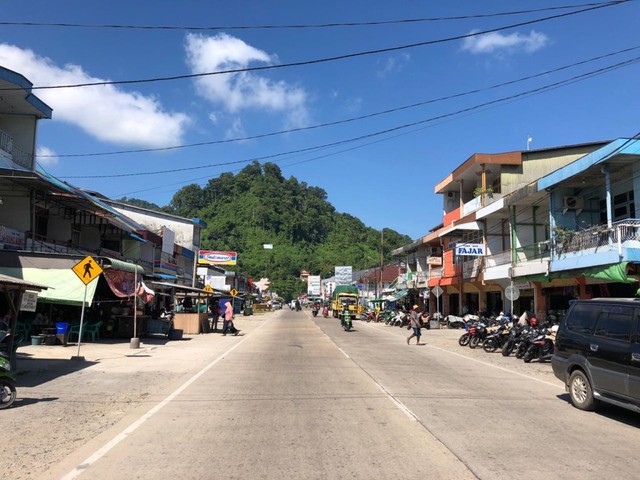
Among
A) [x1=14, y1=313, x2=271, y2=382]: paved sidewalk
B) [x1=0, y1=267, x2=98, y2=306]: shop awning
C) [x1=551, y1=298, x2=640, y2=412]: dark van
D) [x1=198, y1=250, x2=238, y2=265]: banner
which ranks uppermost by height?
[x1=198, y1=250, x2=238, y2=265]: banner

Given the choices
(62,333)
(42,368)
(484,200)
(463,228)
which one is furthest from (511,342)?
(463,228)

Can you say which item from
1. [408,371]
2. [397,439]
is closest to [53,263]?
[408,371]

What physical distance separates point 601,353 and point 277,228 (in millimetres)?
103926

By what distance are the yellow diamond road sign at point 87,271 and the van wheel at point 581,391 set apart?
1333cm

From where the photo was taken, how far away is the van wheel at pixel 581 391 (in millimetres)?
8867

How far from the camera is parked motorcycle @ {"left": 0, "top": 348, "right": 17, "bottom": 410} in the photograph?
8.71 meters

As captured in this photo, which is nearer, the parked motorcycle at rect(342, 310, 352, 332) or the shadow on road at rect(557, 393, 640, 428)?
the shadow on road at rect(557, 393, 640, 428)

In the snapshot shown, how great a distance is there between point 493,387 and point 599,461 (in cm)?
567

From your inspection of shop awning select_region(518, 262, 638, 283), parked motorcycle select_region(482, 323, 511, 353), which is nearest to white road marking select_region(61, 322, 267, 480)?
parked motorcycle select_region(482, 323, 511, 353)

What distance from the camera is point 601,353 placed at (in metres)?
A: 8.57

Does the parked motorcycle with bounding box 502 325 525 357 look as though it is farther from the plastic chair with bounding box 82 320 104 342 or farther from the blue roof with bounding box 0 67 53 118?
the blue roof with bounding box 0 67 53 118

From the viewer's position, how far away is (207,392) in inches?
416

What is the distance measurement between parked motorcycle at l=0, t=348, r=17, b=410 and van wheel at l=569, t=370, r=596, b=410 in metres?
9.73

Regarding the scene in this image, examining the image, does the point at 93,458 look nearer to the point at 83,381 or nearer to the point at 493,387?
the point at 83,381
